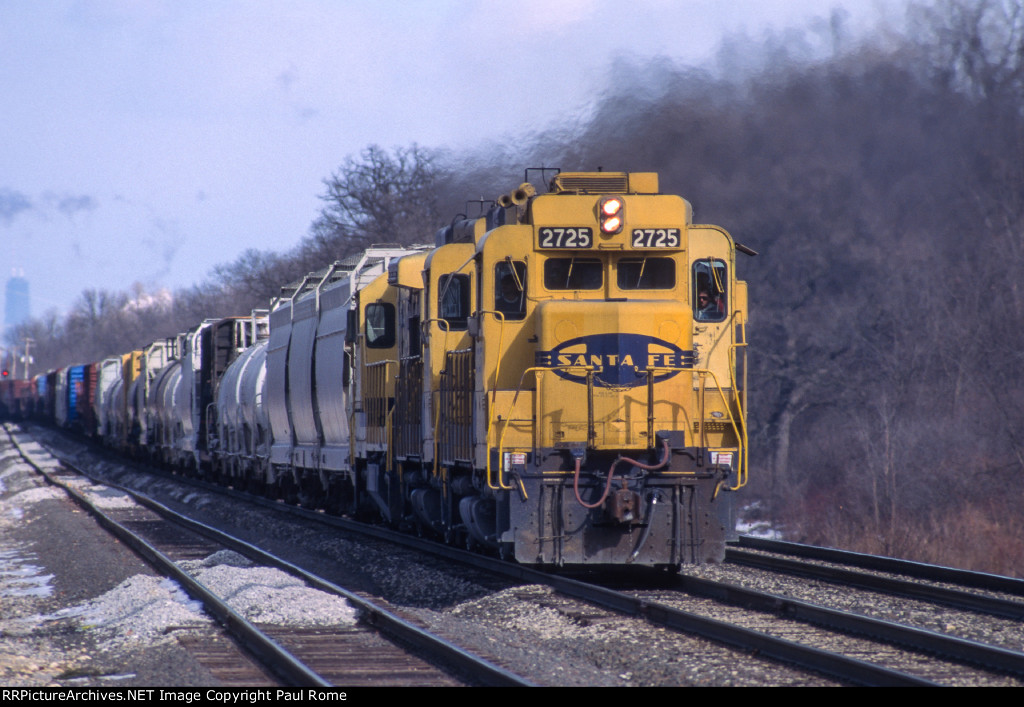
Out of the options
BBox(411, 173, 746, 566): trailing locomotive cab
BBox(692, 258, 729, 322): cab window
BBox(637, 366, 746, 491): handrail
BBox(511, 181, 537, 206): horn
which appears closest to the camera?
BBox(411, 173, 746, 566): trailing locomotive cab

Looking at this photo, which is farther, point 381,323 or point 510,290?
point 381,323

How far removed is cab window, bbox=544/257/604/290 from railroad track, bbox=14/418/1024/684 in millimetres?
2839

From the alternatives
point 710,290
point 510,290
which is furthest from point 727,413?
point 510,290

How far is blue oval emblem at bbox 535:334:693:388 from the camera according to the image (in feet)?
34.3

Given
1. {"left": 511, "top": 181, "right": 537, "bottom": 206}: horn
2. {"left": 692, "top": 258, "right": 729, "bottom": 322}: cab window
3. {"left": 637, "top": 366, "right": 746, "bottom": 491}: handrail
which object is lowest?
{"left": 637, "top": 366, "right": 746, "bottom": 491}: handrail

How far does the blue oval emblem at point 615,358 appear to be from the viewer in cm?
1045

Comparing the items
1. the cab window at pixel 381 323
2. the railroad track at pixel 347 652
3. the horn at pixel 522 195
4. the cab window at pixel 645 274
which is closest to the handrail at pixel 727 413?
the cab window at pixel 645 274

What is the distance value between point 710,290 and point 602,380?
1.60 meters

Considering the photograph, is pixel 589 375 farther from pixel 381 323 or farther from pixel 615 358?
pixel 381 323

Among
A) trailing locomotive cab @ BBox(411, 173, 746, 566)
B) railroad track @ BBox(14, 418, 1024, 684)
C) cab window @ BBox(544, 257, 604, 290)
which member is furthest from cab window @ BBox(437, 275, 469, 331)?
railroad track @ BBox(14, 418, 1024, 684)

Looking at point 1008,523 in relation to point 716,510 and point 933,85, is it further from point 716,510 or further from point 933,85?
point 933,85

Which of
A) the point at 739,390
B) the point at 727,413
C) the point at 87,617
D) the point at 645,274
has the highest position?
the point at 645,274

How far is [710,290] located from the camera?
1121cm

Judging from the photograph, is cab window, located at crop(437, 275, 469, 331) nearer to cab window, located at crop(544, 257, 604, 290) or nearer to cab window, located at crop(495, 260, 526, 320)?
cab window, located at crop(495, 260, 526, 320)
